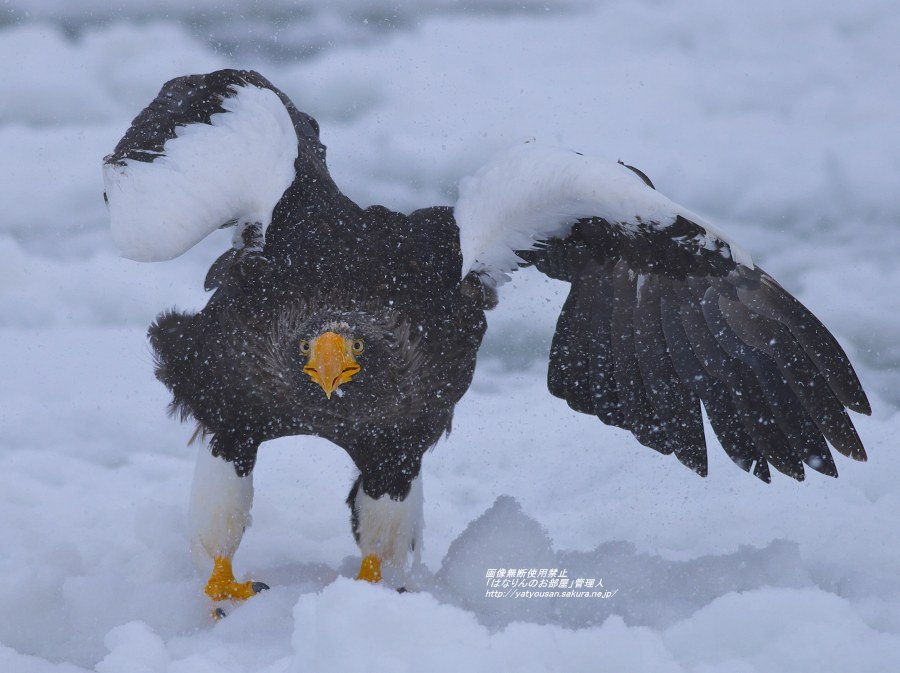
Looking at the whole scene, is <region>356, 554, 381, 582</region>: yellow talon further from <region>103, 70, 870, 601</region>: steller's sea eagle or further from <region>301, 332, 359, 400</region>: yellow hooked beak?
<region>301, 332, 359, 400</region>: yellow hooked beak

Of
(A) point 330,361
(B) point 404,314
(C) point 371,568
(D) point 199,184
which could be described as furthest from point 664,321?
(D) point 199,184

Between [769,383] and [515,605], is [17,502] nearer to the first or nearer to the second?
[515,605]

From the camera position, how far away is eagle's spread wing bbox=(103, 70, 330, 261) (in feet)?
13.0

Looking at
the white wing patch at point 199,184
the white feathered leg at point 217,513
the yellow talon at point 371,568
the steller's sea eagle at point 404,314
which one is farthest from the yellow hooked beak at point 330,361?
the yellow talon at point 371,568

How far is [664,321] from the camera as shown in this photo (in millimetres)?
4469

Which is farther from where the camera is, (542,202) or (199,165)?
(199,165)

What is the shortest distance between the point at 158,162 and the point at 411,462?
1.68 meters

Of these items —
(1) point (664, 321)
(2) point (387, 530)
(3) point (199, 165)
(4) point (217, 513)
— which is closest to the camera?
(3) point (199, 165)

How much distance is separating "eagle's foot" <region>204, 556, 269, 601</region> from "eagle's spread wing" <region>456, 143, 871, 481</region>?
1.71 metres

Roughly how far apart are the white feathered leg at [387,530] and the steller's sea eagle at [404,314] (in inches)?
0.4

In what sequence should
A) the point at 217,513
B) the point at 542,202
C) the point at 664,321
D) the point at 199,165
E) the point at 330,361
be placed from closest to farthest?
the point at 330,361, the point at 542,202, the point at 199,165, the point at 664,321, the point at 217,513

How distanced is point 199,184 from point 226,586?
1789 mm

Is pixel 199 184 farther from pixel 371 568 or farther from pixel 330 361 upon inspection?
pixel 371 568

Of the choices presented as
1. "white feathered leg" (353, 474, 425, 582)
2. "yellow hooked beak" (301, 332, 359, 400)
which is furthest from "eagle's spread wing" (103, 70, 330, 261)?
"white feathered leg" (353, 474, 425, 582)
